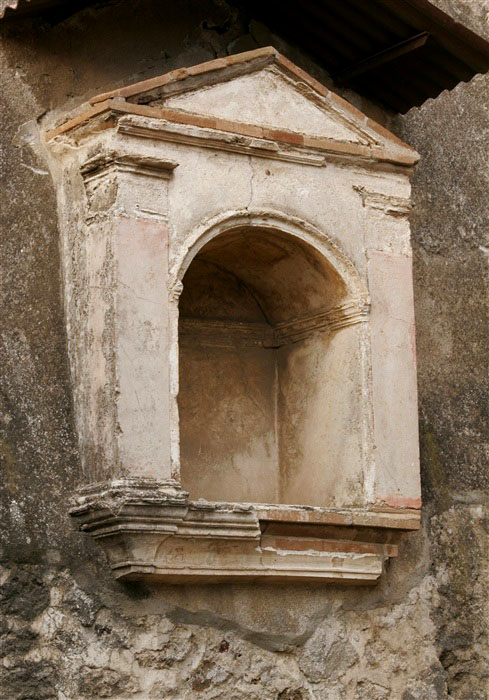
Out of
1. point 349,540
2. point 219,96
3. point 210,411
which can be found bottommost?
point 349,540

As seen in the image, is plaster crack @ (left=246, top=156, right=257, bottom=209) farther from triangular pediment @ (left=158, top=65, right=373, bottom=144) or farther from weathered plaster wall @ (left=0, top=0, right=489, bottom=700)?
weathered plaster wall @ (left=0, top=0, right=489, bottom=700)

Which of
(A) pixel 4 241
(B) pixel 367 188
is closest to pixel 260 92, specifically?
(B) pixel 367 188

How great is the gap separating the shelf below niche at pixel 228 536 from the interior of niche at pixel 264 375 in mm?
297

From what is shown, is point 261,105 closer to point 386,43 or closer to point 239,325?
point 386,43

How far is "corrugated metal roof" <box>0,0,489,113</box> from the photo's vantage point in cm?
616

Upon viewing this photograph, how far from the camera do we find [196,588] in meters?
5.58

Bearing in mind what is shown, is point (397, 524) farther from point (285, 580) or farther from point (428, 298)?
point (428, 298)

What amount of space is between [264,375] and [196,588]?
123 centimetres

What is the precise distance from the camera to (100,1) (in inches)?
232

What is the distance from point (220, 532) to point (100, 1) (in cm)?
219

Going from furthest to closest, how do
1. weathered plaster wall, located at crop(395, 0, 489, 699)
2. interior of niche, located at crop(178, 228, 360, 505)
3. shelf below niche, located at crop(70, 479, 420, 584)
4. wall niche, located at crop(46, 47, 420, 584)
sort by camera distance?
weathered plaster wall, located at crop(395, 0, 489, 699)
interior of niche, located at crop(178, 228, 360, 505)
wall niche, located at crop(46, 47, 420, 584)
shelf below niche, located at crop(70, 479, 420, 584)

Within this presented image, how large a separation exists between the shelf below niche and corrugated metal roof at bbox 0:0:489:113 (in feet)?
6.38

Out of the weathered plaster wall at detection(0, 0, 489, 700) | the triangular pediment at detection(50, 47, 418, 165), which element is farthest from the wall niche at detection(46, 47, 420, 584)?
the weathered plaster wall at detection(0, 0, 489, 700)

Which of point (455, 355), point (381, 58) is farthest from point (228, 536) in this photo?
point (381, 58)
